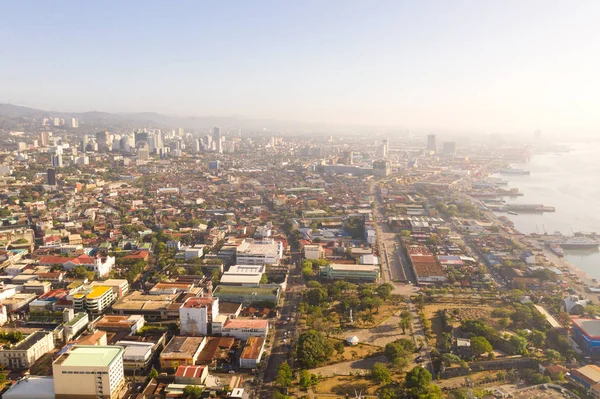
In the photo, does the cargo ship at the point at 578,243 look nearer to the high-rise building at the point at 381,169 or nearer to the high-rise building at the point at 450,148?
the high-rise building at the point at 381,169

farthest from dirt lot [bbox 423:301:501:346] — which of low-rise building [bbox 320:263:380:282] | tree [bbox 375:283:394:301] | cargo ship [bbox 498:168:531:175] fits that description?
cargo ship [bbox 498:168:531:175]

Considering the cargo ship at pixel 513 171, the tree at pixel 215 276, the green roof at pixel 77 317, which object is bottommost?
the tree at pixel 215 276

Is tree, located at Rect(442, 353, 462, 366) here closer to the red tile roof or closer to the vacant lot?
the vacant lot

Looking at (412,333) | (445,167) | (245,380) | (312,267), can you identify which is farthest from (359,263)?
(445,167)

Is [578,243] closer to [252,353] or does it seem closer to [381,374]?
[381,374]

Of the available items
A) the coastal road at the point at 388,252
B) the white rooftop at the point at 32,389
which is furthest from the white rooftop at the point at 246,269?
the white rooftop at the point at 32,389

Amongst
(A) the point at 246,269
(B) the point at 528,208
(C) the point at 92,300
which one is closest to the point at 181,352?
(C) the point at 92,300

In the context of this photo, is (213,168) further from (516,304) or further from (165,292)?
(516,304)
